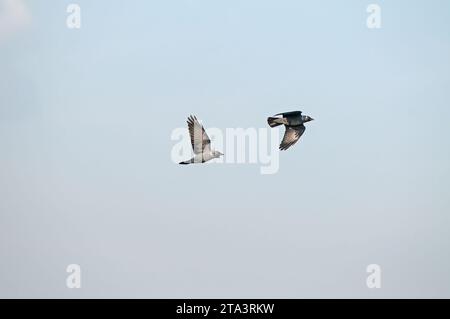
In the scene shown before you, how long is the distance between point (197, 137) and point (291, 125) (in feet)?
22.4

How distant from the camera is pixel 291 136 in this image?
66.6 m

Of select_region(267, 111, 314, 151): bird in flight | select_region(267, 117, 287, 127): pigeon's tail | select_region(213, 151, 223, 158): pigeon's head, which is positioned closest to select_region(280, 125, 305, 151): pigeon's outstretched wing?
select_region(267, 111, 314, 151): bird in flight

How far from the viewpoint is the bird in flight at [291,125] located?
66062mm

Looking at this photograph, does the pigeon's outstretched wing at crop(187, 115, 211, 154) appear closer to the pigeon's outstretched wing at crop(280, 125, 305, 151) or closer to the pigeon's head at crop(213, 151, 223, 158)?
the pigeon's head at crop(213, 151, 223, 158)

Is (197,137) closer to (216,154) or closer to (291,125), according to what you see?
(216,154)

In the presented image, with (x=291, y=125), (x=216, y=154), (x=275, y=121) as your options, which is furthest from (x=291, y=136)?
(x=216, y=154)

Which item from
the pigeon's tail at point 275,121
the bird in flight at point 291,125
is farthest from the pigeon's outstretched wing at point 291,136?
the pigeon's tail at point 275,121

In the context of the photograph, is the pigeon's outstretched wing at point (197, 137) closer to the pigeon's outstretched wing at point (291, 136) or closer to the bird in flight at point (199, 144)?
the bird in flight at point (199, 144)

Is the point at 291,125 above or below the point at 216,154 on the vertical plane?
above
